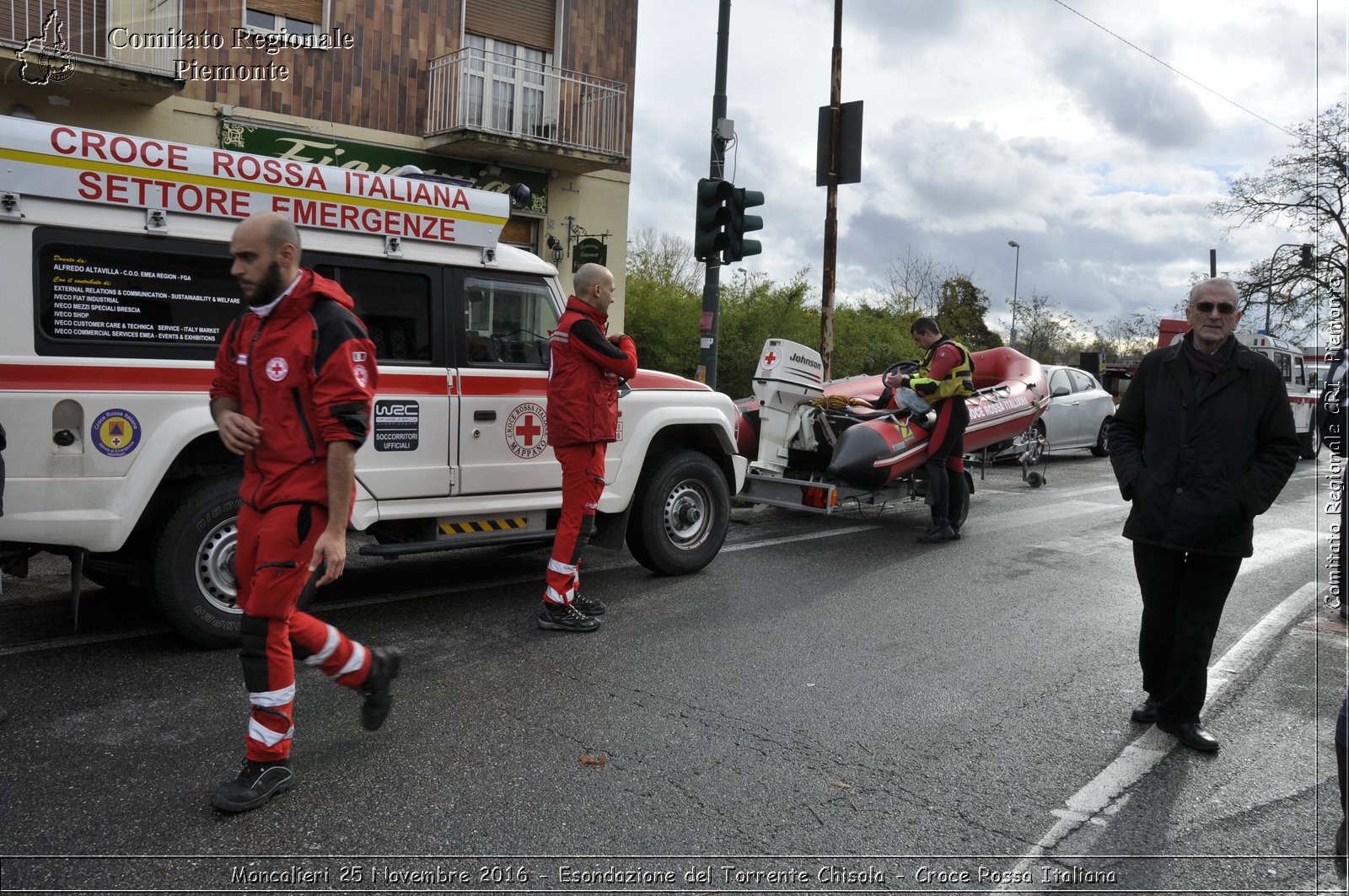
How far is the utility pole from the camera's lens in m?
15.1

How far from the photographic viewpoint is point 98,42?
13477mm

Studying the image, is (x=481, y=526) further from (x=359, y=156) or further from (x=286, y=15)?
(x=286, y=15)

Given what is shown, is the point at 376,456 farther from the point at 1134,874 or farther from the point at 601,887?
the point at 1134,874

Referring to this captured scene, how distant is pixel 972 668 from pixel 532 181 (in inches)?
573

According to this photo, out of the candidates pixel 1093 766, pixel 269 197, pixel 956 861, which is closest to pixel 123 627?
pixel 269 197

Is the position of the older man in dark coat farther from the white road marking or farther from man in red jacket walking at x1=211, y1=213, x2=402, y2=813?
man in red jacket walking at x1=211, y1=213, x2=402, y2=813

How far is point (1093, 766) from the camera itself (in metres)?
4.20

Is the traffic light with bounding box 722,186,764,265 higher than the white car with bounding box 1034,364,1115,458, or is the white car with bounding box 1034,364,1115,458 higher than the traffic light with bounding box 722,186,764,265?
the traffic light with bounding box 722,186,764,265

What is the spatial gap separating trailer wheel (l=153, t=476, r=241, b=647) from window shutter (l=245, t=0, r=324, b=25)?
40.3 ft

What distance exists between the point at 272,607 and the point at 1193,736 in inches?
145

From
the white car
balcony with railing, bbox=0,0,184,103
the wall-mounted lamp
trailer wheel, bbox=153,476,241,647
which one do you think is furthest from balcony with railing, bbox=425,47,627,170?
trailer wheel, bbox=153,476,241,647

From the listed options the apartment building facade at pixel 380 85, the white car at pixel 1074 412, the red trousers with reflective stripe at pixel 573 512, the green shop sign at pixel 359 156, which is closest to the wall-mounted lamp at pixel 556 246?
the apartment building facade at pixel 380 85

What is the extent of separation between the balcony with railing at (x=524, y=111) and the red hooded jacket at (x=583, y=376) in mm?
11442

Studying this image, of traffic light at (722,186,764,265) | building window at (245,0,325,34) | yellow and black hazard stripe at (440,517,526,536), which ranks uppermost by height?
building window at (245,0,325,34)
